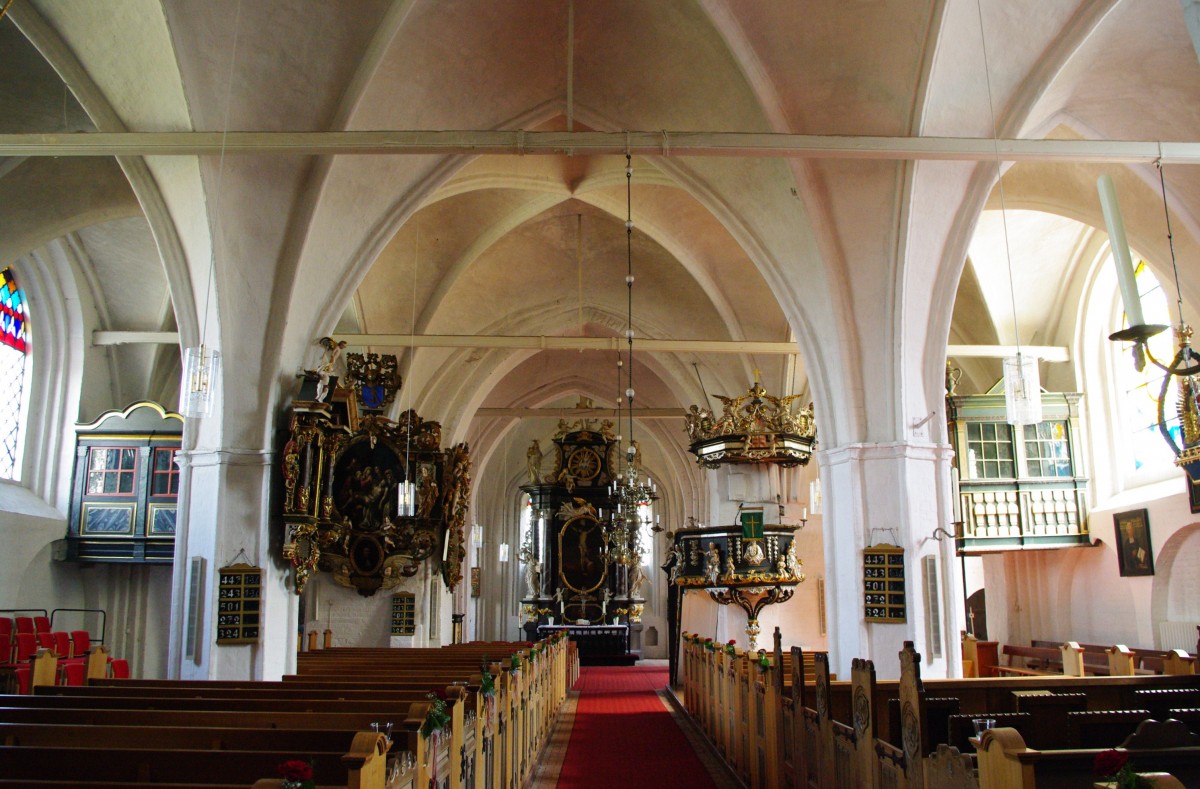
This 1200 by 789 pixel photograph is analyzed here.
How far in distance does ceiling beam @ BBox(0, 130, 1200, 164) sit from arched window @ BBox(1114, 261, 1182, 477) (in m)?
6.12

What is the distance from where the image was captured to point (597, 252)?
19266 millimetres

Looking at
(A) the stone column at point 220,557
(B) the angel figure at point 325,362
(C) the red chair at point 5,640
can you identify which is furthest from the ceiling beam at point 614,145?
(C) the red chair at point 5,640

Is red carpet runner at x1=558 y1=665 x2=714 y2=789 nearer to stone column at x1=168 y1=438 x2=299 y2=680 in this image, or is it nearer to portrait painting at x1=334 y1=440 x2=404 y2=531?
stone column at x1=168 y1=438 x2=299 y2=680

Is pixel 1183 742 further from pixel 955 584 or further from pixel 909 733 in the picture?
pixel 955 584

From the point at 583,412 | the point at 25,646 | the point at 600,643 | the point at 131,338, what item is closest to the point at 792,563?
the point at 583,412

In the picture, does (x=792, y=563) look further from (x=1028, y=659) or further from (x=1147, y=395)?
(x=1147, y=395)

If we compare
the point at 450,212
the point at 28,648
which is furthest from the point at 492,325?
the point at 28,648

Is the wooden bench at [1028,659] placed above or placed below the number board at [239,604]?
below

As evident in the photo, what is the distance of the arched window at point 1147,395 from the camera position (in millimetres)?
13727

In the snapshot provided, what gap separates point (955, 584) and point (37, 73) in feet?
39.3

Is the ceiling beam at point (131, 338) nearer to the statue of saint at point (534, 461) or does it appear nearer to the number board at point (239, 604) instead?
the number board at point (239, 604)

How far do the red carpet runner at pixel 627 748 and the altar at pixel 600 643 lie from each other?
8.25 m

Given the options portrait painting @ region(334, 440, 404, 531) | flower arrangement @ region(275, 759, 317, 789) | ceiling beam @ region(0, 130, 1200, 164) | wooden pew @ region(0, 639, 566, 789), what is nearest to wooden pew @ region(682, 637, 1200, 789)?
wooden pew @ region(0, 639, 566, 789)

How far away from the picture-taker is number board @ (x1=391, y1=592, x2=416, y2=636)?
680 inches
